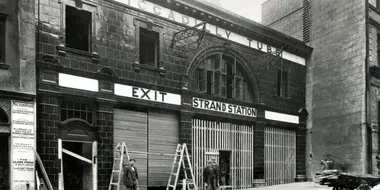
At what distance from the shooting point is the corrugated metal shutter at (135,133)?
53.2ft

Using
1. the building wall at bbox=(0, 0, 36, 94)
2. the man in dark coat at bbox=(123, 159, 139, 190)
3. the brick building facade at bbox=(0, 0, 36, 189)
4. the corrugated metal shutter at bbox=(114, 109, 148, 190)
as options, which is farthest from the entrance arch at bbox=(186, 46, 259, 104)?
the brick building facade at bbox=(0, 0, 36, 189)

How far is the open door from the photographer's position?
15109 mm

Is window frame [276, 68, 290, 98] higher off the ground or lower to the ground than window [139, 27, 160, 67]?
lower

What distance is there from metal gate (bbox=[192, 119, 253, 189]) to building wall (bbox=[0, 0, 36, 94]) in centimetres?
774

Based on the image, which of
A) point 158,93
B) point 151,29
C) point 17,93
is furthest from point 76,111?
point 151,29

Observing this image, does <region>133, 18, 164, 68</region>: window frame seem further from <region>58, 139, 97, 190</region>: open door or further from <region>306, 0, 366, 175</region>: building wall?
<region>306, 0, 366, 175</region>: building wall

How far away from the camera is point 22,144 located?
13.2 m

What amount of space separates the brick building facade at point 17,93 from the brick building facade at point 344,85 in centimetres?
1649

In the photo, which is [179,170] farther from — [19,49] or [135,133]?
[19,49]

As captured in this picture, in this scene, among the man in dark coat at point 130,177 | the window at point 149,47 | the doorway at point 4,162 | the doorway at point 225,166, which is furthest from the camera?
the doorway at point 225,166

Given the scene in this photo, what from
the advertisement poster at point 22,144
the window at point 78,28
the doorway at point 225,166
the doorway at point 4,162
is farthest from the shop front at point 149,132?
the doorway at point 4,162

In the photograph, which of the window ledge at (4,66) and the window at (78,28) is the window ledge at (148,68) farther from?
the window ledge at (4,66)

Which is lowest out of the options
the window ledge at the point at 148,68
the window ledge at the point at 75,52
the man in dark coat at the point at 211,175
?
the man in dark coat at the point at 211,175

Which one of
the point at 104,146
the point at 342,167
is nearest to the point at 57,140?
the point at 104,146
